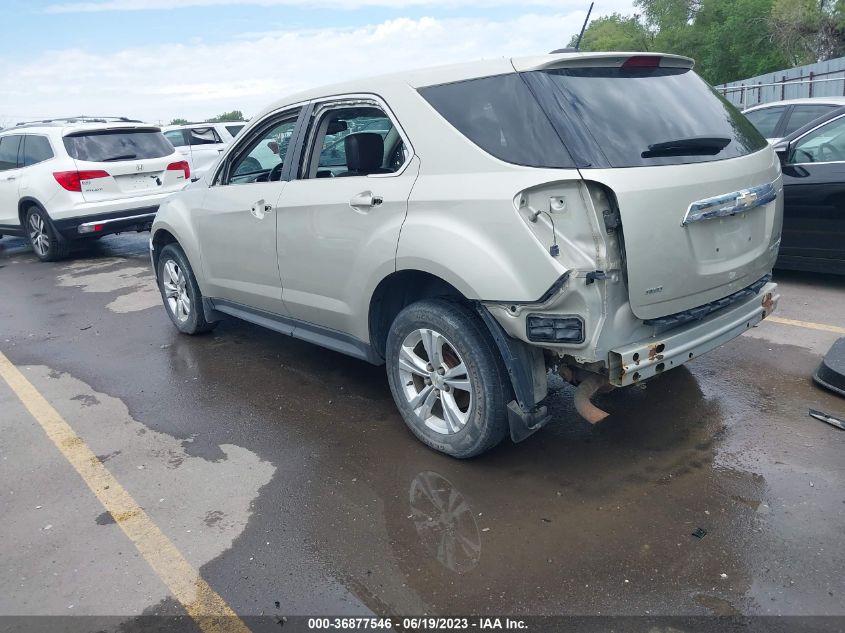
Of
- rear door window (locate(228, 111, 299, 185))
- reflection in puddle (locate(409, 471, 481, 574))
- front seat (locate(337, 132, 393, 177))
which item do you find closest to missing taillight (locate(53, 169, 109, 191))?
rear door window (locate(228, 111, 299, 185))

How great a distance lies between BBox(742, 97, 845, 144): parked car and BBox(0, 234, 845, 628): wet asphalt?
302 cm

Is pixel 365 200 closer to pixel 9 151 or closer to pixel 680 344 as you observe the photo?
pixel 680 344

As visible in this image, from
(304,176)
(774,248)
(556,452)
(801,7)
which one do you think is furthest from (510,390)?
(801,7)

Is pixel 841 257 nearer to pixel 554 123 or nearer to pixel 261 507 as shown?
pixel 554 123

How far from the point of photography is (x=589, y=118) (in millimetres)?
3279

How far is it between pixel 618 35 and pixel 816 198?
83673 millimetres

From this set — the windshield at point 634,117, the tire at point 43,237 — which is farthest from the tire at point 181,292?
the tire at point 43,237

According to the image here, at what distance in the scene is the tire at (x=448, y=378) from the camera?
3512 millimetres

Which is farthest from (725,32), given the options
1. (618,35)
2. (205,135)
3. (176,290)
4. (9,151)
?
(176,290)

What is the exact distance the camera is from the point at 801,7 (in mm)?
49781

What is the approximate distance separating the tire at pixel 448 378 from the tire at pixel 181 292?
2.61m

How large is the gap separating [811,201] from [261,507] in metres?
5.35

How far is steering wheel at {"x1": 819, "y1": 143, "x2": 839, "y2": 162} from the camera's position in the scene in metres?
6.32

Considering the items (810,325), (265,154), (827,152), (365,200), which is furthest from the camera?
(827,152)
